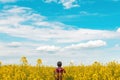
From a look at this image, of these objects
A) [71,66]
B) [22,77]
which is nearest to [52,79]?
[22,77]

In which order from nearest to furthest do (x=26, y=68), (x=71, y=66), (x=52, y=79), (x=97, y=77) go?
(x=97, y=77)
(x=52, y=79)
(x=26, y=68)
(x=71, y=66)

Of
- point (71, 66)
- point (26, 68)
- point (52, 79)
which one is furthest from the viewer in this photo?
point (71, 66)

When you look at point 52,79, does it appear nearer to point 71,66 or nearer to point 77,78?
point 77,78

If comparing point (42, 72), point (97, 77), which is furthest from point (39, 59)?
point (97, 77)

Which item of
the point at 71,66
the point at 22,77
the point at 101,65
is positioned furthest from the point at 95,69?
the point at 22,77


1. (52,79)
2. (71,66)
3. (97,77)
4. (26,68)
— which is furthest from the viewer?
(71,66)

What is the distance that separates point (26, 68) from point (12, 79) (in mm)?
3625

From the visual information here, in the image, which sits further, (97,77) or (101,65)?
(101,65)

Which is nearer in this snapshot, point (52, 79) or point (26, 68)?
point (52, 79)

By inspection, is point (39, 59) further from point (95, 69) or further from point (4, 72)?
point (95, 69)

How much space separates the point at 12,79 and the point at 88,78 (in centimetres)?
376

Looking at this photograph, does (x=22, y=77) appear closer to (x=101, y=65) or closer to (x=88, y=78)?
(x=88, y=78)

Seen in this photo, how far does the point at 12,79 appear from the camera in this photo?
19500 millimetres

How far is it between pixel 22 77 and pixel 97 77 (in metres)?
3.69
